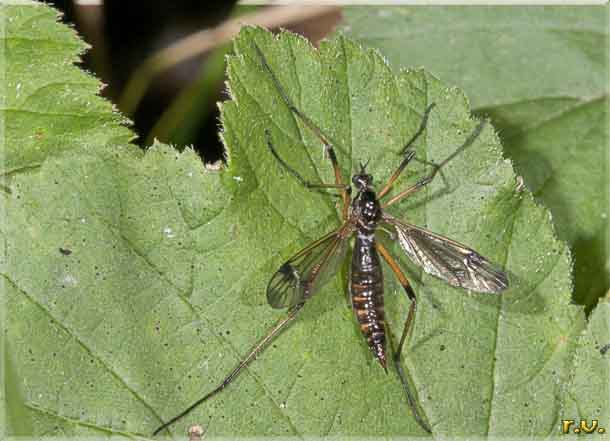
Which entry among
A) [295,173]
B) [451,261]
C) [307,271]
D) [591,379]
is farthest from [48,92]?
[591,379]

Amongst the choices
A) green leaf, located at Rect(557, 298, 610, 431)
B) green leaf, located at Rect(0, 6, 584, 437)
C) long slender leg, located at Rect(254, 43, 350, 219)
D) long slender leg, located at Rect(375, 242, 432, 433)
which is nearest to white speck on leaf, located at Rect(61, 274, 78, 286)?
green leaf, located at Rect(0, 6, 584, 437)

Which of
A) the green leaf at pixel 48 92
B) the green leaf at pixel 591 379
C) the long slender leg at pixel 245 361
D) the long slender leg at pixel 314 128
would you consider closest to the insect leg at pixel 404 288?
the long slender leg at pixel 314 128

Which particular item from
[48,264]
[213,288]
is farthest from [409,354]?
[48,264]

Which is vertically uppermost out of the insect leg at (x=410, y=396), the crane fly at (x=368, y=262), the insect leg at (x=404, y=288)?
the crane fly at (x=368, y=262)

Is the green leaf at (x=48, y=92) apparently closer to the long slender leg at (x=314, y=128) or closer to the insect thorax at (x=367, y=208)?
the long slender leg at (x=314, y=128)

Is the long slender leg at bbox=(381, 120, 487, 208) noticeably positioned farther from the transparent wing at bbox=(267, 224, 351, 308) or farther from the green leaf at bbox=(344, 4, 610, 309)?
the green leaf at bbox=(344, 4, 610, 309)

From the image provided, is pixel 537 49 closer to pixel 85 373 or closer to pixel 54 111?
pixel 54 111

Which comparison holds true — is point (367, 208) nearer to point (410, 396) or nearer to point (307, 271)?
point (307, 271)
